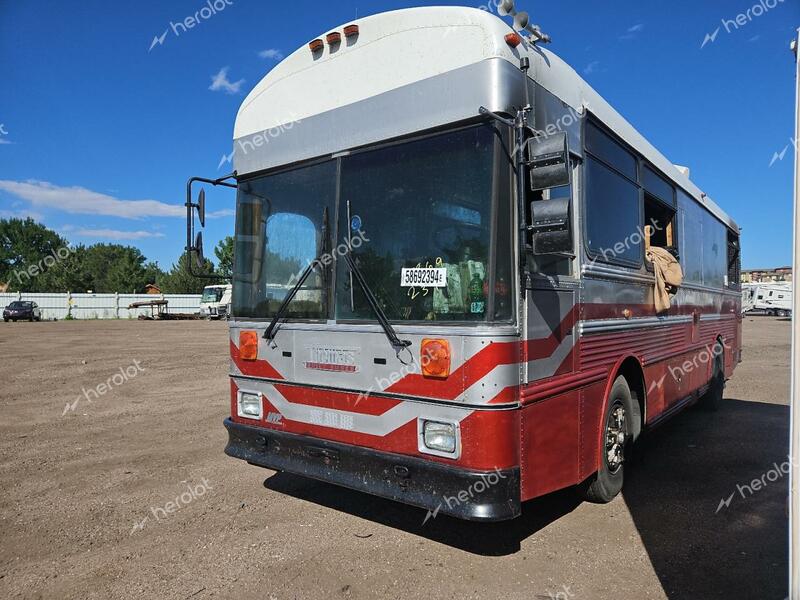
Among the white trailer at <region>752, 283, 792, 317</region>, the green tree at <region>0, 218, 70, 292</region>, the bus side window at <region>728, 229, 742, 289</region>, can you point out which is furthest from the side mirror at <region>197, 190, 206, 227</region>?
the green tree at <region>0, 218, 70, 292</region>

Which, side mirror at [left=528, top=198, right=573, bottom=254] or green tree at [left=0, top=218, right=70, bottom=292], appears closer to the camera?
side mirror at [left=528, top=198, right=573, bottom=254]

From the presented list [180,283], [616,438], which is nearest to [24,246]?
[180,283]

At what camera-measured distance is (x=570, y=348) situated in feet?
12.7

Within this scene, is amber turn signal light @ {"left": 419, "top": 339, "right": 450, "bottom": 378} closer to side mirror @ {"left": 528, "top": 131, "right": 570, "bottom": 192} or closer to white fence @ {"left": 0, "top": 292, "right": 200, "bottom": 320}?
side mirror @ {"left": 528, "top": 131, "right": 570, "bottom": 192}

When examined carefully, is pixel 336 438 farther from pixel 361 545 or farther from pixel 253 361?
pixel 253 361

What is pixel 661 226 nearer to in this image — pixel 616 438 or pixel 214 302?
pixel 616 438

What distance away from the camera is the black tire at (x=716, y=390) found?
26.9 ft

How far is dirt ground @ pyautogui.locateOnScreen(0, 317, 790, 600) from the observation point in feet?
10.8

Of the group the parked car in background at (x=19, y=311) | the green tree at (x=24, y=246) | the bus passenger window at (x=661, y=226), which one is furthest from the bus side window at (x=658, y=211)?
the green tree at (x=24, y=246)

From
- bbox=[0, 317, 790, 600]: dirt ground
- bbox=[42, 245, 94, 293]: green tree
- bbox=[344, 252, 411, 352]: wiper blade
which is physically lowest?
bbox=[0, 317, 790, 600]: dirt ground

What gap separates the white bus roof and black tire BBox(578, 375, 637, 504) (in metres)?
2.24

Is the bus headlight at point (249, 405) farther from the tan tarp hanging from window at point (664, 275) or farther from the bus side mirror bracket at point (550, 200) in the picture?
the tan tarp hanging from window at point (664, 275)

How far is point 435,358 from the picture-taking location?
337 centimetres

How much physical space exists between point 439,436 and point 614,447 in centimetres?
198
